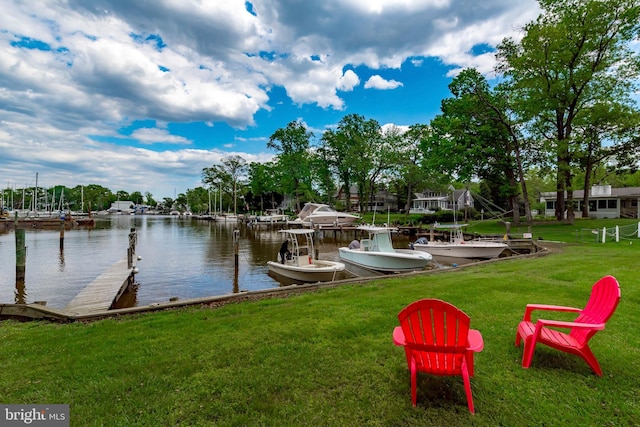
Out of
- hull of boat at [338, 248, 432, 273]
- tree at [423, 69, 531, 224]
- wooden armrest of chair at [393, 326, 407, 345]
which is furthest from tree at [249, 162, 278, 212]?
wooden armrest of chair at [393, 326, 407, 345]

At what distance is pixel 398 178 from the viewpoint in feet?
190

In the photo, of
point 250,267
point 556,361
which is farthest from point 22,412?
point 250,267

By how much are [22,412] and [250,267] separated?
51.2 feet

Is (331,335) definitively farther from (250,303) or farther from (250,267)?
(250,267)

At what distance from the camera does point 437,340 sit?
343 centimetres

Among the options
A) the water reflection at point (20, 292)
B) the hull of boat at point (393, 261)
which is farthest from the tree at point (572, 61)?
the water reflection at point (20, 292)

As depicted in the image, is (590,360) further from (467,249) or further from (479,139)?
(479,139)

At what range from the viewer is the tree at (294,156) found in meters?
65.4

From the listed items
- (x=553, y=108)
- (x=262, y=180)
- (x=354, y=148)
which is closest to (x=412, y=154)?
(x=354, y=148)

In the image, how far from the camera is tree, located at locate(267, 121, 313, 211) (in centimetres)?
6544

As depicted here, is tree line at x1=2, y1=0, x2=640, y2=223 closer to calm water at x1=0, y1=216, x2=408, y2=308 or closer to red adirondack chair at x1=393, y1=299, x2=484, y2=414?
calm water at x1=0, y1=216, x2=408, y2=308

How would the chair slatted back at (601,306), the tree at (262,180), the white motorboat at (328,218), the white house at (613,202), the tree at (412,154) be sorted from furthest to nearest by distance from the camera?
the tree at (262,180) → the tree at (412,154) → the white motorboat at (328,218) → the white house at (613,202) → the chair slatted back at (601,306)

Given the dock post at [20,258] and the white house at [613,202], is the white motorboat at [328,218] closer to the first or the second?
the dock post at [20,258]

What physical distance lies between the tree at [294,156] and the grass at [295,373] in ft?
196
